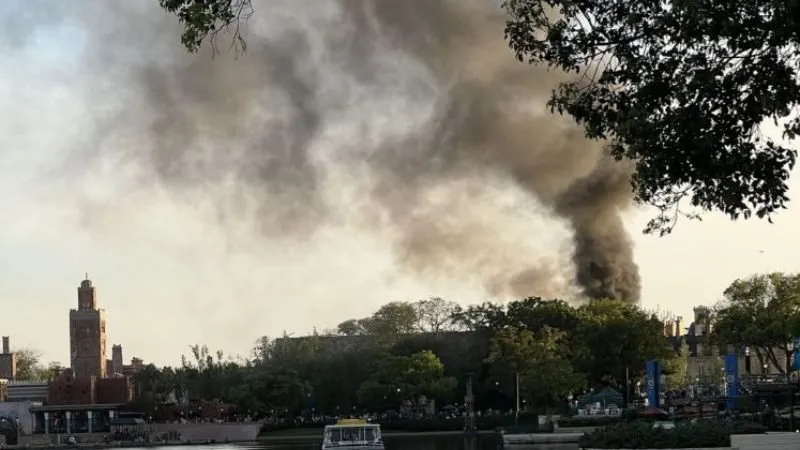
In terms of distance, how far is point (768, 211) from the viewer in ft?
64.8

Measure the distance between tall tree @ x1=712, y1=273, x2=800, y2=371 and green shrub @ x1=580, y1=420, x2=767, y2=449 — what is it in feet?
Answer: 148

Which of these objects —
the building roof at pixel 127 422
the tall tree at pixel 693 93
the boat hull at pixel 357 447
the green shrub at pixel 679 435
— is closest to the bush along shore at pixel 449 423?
the building roof at pixel 127 422

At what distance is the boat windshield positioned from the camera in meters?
56.9

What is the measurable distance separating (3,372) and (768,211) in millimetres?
191539

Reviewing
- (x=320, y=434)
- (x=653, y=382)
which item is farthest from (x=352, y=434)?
(x=320, y=434)

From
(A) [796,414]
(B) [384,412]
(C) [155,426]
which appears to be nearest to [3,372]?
(C) [155,426]

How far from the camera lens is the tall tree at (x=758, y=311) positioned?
86438mm

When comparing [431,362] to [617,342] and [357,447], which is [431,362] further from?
[357,447]

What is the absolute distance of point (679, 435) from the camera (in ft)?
130

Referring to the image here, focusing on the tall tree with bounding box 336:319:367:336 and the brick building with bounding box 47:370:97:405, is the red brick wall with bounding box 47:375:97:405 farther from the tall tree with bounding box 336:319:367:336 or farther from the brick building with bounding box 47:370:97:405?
the tall tree with bounding box 336:319:367:336

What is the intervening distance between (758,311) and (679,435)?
5222cm

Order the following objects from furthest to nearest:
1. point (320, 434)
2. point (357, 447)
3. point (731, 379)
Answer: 1. point (320, 434)
2. point (357, 447)
3. point (731, 379)

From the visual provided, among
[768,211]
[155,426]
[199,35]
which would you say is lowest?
[155,426]

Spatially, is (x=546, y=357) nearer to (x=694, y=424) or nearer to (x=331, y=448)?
(x=331, y=448)
